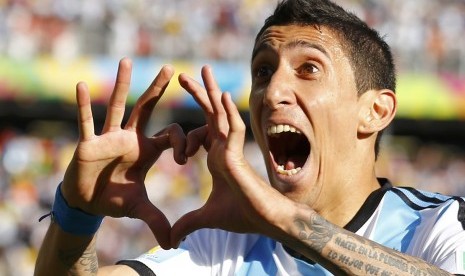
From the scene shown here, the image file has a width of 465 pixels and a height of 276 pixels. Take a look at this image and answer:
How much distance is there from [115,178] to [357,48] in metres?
1.21

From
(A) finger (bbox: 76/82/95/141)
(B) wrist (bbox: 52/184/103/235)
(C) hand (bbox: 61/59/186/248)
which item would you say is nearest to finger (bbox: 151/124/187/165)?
(C) hand (bbox: 61/59/186/248)

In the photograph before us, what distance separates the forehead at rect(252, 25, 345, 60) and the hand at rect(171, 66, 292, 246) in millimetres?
672

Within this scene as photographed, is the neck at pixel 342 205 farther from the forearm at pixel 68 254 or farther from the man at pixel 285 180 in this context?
the forearm at pixel 68 254

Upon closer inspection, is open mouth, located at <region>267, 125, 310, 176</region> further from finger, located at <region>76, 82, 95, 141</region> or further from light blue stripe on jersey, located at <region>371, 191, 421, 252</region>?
finger, located at <region>76, 82, 95, 141</region>

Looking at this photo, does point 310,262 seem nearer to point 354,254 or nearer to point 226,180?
point 354,254

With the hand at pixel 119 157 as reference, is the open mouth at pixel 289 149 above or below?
above

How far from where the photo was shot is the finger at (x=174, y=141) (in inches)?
137

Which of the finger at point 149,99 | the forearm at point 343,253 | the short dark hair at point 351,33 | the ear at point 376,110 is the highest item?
the short dark hair at point 351,33

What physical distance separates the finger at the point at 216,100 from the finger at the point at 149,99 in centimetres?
32

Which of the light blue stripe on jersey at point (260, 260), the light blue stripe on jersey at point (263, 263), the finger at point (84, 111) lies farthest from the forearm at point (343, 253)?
the finger at point (84, 111)

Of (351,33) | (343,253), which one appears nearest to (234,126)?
(343,253)

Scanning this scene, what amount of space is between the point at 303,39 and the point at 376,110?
0.47 meters

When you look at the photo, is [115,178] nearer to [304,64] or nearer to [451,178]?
[304,64]

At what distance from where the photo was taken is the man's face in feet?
12.8
